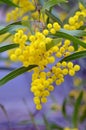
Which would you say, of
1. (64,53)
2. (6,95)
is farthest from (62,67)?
Answer: (6,95)

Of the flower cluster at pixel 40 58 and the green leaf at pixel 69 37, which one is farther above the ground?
the green leaf at pixel 69 37

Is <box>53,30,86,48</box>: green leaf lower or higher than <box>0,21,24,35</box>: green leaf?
lower

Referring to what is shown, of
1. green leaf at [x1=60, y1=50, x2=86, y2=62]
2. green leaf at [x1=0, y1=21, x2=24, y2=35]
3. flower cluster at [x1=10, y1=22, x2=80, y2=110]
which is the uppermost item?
green leaf at [x1=0, y1=21, x2=24, y2=35]

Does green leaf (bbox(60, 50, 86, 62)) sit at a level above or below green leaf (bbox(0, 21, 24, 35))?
below

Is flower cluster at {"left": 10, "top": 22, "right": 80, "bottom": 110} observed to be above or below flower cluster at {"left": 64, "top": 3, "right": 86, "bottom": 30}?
below

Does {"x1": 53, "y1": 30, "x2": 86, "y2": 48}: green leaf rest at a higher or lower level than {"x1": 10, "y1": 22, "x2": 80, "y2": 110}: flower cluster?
higher

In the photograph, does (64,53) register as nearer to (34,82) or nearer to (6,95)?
(34,82)

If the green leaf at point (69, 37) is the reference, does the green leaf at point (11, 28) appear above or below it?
above

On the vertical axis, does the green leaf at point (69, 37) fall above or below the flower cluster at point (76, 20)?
below

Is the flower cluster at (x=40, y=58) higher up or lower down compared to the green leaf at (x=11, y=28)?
lower down

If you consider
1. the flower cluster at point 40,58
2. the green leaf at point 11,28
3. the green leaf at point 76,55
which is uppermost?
the green leaf at point 11,28

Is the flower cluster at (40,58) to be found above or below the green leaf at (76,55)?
below
